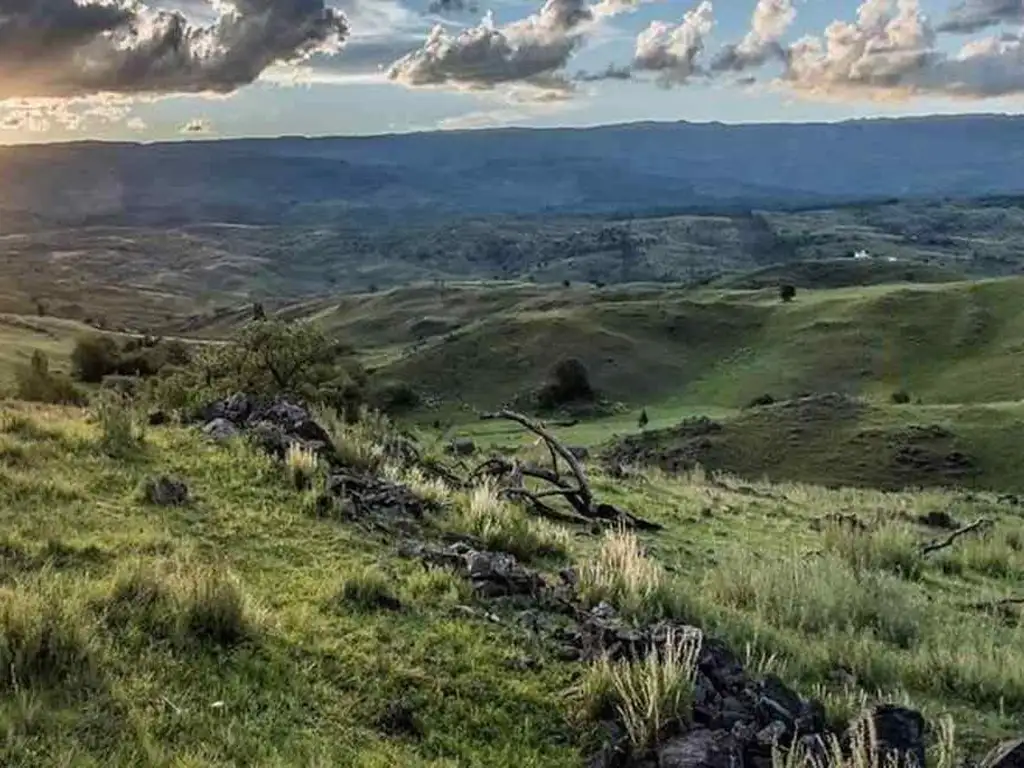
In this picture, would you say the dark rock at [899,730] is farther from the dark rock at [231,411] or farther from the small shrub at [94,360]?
the small shrub at [94,360]

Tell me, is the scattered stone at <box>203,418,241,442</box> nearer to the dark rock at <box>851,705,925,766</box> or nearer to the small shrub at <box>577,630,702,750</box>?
the small shrub at <box>577,630,702,750</box>

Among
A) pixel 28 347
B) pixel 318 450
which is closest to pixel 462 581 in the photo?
pixel 318 450

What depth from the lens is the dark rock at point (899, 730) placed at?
6.31 metres

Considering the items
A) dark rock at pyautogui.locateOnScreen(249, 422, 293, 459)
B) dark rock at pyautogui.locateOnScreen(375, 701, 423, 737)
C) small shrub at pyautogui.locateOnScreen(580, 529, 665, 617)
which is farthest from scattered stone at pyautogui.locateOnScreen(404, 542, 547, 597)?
dark rock at pyautogui.locateOnScreen(249, 422, 293, 459)

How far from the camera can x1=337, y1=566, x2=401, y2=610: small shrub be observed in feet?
27.6

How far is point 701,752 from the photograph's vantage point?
5898 mm

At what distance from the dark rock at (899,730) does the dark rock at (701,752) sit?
846 mm

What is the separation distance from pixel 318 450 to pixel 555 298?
116 metres

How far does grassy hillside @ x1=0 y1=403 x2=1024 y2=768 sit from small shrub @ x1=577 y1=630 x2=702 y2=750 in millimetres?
239

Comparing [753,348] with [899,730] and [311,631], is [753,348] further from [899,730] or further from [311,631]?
[899,730]

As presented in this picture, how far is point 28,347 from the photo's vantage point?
8088 centimetres

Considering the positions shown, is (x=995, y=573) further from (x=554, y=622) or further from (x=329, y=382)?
(x=329, y=382)

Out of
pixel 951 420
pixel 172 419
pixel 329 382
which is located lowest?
pixel 951 420

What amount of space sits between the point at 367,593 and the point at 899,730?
13.3 ft
